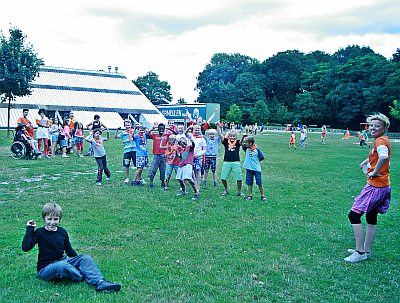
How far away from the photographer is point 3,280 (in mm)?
4598

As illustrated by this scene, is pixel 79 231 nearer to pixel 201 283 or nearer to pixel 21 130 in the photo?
pixel 201 283

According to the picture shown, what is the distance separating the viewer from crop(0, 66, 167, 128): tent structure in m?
43.0

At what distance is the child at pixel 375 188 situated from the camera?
531 cm

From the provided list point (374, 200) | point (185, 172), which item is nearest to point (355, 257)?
point (374, 200)

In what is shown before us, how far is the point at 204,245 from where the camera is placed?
19.6ft

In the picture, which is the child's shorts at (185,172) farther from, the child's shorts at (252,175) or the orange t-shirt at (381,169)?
the orange t-shirt at (381,169)

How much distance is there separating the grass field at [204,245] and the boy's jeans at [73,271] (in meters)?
0.09

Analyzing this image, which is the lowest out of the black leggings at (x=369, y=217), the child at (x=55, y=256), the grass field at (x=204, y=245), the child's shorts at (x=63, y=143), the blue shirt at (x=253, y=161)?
the grass field at (x=204, y=245)

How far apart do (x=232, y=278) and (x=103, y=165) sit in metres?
7.09

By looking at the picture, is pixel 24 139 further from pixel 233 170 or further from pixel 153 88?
pixel 153 88

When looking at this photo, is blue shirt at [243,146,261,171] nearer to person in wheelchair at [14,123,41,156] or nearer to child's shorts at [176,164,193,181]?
child's shorts at [176,164,193,181]

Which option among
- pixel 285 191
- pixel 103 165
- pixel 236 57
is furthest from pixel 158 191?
pixel 236 57

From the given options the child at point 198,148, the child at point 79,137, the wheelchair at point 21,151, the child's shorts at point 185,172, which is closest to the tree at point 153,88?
the child at point 79,137

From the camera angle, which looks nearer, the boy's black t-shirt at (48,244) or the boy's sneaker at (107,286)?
the boy's sneaker at (107,286)
